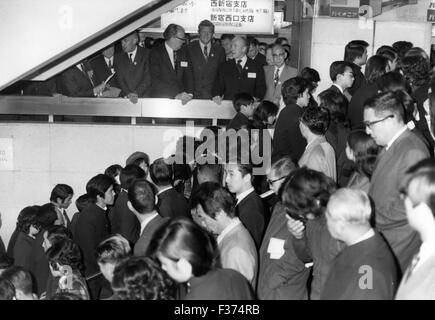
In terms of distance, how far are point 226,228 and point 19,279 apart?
138 cm

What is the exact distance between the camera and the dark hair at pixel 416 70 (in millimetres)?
6113

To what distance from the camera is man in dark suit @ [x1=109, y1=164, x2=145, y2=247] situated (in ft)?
21.0

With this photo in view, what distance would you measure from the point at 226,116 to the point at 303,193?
15.3 feet

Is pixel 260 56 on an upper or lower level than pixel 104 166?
upper

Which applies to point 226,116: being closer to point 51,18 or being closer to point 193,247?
point 51,18

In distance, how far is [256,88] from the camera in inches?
364

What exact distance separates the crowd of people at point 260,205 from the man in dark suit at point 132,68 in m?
0.02

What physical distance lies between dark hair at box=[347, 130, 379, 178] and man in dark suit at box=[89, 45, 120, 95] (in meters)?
4.89

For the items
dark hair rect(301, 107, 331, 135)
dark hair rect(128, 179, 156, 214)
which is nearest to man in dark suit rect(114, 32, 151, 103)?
dark hair rect(301, 107, 331, 135)

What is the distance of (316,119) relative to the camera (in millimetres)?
5863

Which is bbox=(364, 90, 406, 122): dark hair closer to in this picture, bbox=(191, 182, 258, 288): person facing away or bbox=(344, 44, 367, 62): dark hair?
bbox=(191, 182, 258, 288): person facing away

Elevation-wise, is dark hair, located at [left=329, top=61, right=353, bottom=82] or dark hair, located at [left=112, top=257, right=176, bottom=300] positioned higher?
dark hair, located at [left=329, top=61, right=353, bottom=82]

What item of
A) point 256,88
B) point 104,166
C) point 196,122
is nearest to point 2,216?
point 104,166

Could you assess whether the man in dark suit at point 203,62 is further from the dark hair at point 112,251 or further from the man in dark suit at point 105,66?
the dark hair at point 112,251
